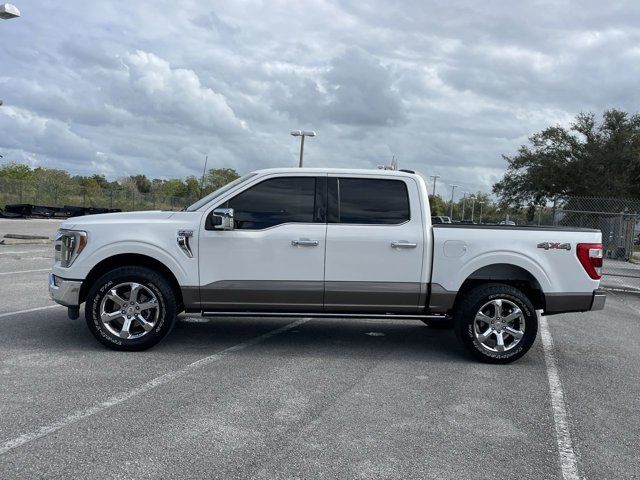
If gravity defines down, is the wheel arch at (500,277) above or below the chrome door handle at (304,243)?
below

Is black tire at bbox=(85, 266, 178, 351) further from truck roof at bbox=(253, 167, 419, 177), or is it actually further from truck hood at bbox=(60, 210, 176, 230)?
truck roof at bbox=(253, 167, 419, 177)

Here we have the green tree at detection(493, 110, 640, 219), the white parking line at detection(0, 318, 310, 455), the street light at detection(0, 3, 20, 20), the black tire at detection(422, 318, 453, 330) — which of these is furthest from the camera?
the green tree at detection(493, 110, 640, 219)

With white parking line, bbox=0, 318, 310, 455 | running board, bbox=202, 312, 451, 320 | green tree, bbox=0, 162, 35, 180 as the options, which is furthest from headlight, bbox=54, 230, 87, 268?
green tree, bbox=0, 162, 35, 180

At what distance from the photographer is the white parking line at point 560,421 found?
3791mm

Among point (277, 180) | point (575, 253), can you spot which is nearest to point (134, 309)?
point (277, 180)

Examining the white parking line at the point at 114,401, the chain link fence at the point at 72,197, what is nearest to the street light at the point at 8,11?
the white parking line at the point at 114,401

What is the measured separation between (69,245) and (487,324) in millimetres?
4321

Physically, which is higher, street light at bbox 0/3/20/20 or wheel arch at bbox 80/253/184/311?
street light at bbox 0/3/20/20

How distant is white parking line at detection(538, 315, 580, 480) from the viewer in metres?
3.79

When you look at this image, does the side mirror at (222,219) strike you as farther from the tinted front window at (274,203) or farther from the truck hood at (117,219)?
the truck hood at (117,219)


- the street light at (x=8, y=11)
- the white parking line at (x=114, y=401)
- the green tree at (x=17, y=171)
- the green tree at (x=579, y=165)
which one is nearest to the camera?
the white parking line at (x=114, y=401)

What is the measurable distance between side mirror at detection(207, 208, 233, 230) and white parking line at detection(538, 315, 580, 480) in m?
3.36

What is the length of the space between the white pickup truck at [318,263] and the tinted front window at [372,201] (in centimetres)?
1

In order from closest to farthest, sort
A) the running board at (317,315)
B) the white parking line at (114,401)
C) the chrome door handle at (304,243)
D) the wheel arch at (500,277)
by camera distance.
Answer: the white parking line at (114,401) → the chrome door handle at (304,243) → the running board at (317,315) → the wheel arch at (500,277)
